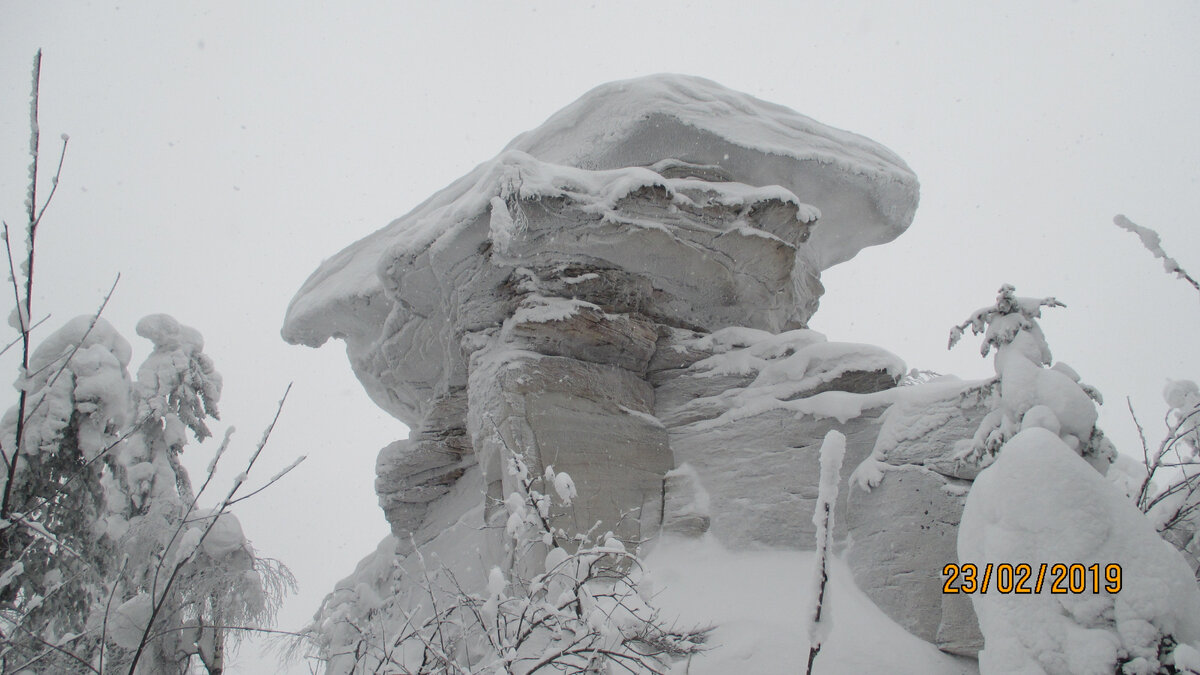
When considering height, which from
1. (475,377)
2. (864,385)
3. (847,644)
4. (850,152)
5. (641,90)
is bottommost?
(847,644)

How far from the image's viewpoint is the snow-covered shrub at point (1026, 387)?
14.9 feet

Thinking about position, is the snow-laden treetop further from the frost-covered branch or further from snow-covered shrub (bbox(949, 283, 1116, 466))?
the frost-covered branch

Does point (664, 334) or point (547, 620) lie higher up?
point (664, 334)

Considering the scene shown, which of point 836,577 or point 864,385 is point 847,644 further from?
point 864,385

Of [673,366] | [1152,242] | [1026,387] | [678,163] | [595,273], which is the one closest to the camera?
[1152,242]

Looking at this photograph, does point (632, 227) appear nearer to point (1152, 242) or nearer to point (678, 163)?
point (678, 163)

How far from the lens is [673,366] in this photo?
8352mm

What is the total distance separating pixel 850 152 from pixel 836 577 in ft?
18.3

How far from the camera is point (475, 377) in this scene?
7.64m

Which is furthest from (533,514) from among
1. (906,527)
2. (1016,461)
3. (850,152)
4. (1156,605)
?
(850,152)
